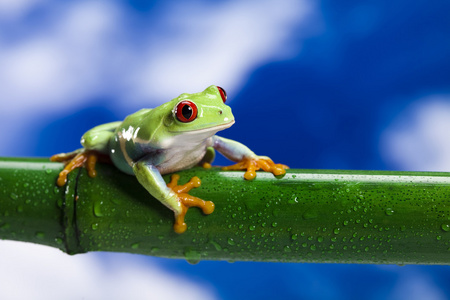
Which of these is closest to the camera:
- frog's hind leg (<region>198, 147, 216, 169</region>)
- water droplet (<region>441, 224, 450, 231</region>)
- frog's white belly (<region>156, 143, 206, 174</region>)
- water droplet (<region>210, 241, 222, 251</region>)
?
water droplet (<region>441, 224, 450, 231</region>)

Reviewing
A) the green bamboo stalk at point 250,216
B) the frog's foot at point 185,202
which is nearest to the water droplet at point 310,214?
the green bamboo stalk at point 250,216

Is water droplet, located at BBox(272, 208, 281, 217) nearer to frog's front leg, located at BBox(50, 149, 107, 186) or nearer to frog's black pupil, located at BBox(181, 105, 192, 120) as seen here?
frog's black pupil, located at BBox(181, 105, 192, 120)

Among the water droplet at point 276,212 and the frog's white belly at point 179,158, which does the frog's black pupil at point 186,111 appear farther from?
the water droplet at point 276,212

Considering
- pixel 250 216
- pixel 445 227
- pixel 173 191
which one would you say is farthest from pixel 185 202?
pixel 445 227

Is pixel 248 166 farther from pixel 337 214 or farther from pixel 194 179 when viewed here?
pixel 337 214

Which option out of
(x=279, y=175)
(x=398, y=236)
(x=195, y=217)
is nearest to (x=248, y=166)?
(x=279, y=175)

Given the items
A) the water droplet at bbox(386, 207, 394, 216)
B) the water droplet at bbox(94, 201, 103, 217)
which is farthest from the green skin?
the water droplet at bbox(386, 207, 394, 216)

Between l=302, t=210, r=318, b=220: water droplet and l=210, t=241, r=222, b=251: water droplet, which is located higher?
l=302, t=210, r=318, b=220: water droplet
